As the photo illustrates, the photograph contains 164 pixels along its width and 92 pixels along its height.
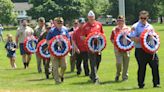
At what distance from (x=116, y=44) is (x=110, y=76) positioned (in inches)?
75.2

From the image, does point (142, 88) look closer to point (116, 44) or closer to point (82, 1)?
point (116, 44)

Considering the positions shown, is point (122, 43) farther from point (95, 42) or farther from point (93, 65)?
point (93, 65)

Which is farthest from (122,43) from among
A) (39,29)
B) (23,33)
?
(23,33)

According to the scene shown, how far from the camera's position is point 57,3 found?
341ft

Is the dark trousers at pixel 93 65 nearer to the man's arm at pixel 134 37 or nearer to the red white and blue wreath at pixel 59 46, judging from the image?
the red white and blue wreath at pixel 59 46

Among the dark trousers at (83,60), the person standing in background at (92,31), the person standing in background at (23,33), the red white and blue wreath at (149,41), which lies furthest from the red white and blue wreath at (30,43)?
the red white and blue wreath at (149,41)

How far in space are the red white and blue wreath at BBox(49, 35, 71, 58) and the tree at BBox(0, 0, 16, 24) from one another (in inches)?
3321

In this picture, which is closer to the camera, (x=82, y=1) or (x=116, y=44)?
Result: (x=116, y=44)

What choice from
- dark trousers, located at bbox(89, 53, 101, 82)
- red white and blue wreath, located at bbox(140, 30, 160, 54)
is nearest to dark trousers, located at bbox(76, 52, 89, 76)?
dark trousers, located at bbox(89, 53, 101, 82)

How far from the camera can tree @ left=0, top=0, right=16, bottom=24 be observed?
9925 centimetres

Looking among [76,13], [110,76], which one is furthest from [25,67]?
[76,13]

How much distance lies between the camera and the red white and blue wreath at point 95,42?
1568 cm

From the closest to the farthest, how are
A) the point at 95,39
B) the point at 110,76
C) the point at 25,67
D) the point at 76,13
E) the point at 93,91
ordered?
the point at 93,91
the point at 95,39
the point at 110,76
the point at 25,67
the point at 76,13

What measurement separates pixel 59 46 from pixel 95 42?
107 cm
